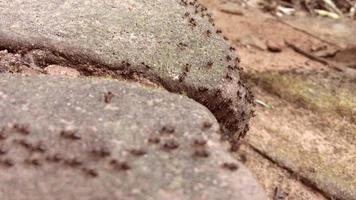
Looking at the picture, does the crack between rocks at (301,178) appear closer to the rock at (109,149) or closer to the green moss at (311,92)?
the green moss at (311,92)

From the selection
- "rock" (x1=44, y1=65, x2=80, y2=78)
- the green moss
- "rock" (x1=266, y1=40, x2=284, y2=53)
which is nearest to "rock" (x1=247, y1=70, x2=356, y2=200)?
the green moss

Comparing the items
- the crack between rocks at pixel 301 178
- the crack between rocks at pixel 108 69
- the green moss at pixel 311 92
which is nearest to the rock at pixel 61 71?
the crack between rocks at pixel 108 69

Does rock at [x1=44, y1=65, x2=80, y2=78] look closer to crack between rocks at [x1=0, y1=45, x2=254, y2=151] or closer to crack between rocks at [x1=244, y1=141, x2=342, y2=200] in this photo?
crack between rocks at [x1=0, y1=45, x2=254, y2=151]

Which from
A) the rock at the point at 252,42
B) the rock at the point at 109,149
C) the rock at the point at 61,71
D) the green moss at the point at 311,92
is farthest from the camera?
the rock at the point at 252,42

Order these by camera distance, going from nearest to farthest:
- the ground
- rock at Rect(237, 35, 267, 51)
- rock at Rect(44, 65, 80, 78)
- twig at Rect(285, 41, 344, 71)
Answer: rock at Rect(44, 65, 80, 78) < the ground < twig at Rect(285, 41, 344, 71) < rock at Rect(237, 35, 267, 51)

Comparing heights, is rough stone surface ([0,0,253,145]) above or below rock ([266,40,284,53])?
above

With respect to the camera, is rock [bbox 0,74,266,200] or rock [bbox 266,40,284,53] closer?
rock [bbox 0,74,266,200]
